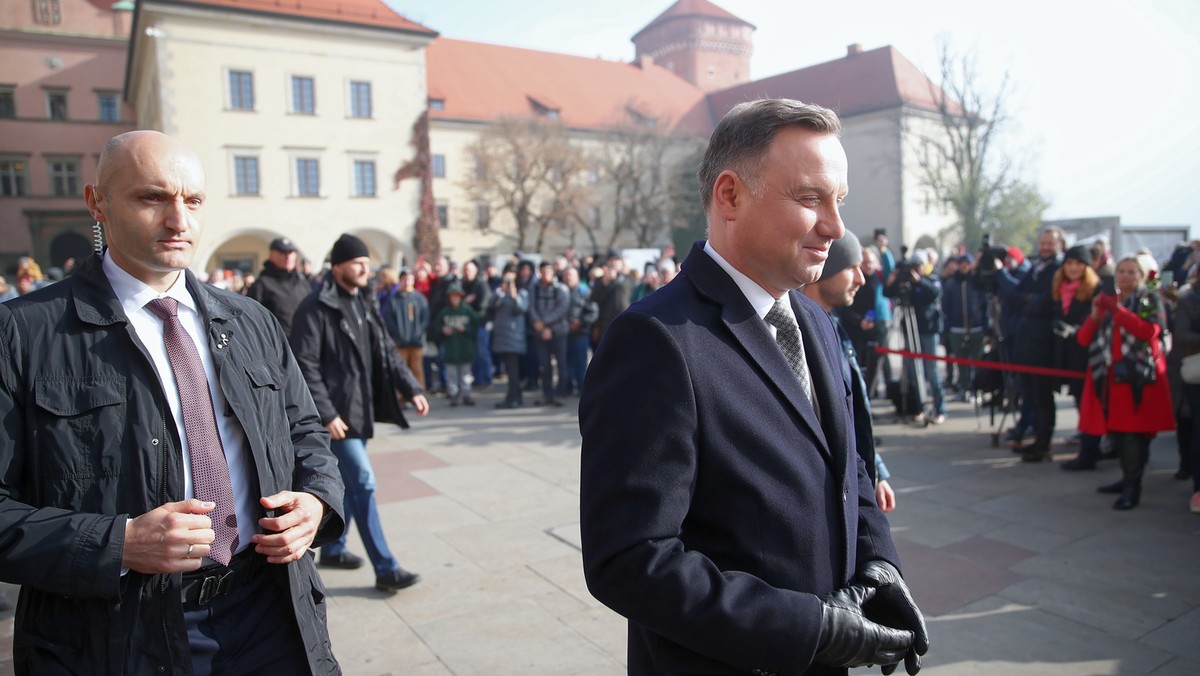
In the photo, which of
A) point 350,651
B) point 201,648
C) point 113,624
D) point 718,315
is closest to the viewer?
point 718,315

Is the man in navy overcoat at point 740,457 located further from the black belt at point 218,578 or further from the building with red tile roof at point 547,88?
the building with red tile roof at point 547,88

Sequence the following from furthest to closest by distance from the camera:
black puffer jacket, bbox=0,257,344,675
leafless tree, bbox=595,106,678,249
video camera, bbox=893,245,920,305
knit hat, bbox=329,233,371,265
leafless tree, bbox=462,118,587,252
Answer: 1. leafless tree, bbox=595,106,678,249
2. leafless tree, bbox=462,118,587,252
3. video camera, bbox=893,245,920,305
4. knit hat, bbox=329,233,371,265
5. black puffer jacket, bbox=0,257,344,675

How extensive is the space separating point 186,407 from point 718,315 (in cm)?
138

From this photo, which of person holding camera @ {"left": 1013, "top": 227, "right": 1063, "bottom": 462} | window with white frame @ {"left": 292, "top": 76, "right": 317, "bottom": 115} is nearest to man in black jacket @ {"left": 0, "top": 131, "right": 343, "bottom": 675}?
person holding camera @ {"left": 1013, "top": 227, "right": 1063, "bottom": 462}

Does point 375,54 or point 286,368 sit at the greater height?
point 375,54

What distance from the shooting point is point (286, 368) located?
2.59 m

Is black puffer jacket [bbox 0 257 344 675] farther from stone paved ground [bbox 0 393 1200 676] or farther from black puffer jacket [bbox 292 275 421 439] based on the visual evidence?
black puffer jacket [bbox 292 275 421 439]

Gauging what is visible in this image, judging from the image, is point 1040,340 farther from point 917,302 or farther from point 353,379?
point 353,379

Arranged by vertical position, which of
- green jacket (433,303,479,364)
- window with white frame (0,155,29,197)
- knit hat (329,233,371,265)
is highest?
window with white frame (0,155,29,197)

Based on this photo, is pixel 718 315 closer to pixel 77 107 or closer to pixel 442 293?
pixel 442 293

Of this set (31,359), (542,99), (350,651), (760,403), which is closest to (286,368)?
(31,359)

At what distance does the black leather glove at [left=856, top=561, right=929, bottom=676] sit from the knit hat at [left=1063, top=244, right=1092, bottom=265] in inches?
265

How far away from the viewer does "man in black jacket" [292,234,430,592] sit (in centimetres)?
489

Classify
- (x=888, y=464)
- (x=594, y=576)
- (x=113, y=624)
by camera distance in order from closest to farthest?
(x=594, y=576)
(x=113, y=624)
(x=888, y=464)
